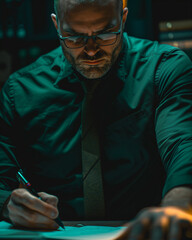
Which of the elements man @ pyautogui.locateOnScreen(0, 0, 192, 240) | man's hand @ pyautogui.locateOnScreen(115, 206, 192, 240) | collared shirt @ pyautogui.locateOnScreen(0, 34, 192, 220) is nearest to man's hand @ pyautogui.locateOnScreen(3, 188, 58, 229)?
man @ pyautogui.locateOnScreen(0, 0, 192, 240)

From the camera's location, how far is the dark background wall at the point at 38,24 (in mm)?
2154

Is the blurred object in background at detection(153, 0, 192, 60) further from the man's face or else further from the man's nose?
the man's nose

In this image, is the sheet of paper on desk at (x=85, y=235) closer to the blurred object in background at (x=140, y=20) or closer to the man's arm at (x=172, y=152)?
the man's arm at (x=172, y=152)

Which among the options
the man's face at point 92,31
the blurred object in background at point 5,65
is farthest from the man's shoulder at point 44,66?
the blurred object in background at point 5,65

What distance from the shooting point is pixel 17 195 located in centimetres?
101

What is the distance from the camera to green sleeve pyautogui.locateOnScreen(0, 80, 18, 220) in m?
1.26

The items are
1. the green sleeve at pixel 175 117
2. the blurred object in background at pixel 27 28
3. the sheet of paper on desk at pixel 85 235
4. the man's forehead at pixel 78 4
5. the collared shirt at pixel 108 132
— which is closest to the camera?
the sheet of paper on desk at pixel 85 235

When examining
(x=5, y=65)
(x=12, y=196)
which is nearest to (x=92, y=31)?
(x=12, y=196)

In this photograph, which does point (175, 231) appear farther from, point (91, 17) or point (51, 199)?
point (91, 17)

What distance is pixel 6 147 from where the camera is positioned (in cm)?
134

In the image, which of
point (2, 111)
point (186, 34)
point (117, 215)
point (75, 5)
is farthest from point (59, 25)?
point (186, 34)

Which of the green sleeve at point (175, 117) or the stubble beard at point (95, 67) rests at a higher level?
the stubble beard at point (95, 67)

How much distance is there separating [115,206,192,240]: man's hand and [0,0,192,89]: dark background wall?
5.44 ft

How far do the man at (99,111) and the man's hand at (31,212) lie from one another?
0.40ft
